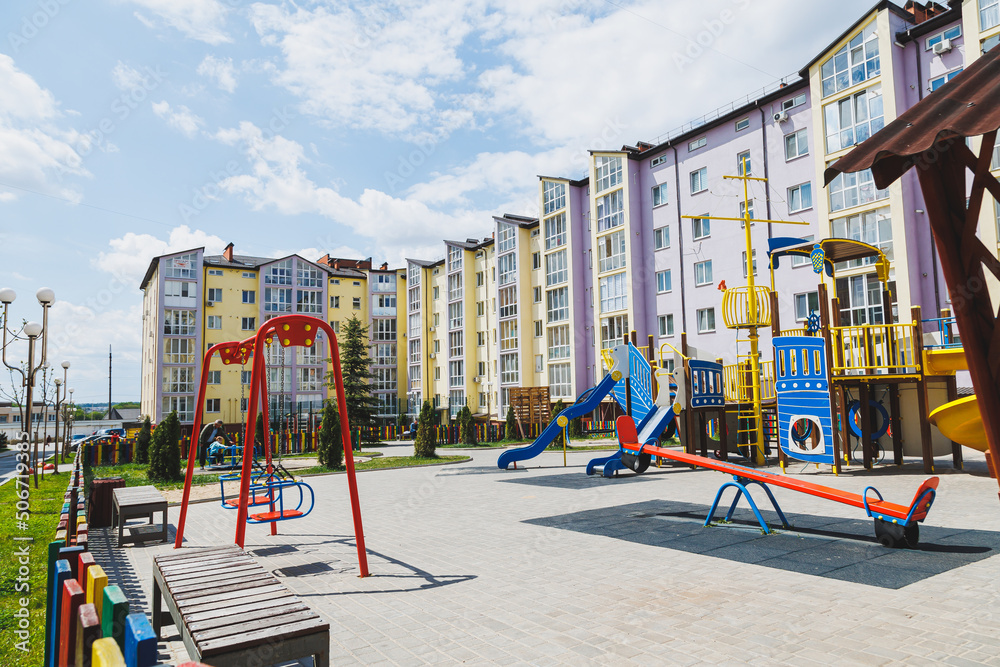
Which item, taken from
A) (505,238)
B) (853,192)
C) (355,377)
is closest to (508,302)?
(505,238)

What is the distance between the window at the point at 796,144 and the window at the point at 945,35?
5.82m

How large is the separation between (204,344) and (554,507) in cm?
5032

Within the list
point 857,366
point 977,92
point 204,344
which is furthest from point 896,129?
point 204,344

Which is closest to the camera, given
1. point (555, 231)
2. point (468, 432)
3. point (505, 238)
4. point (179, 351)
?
point (468, 432)

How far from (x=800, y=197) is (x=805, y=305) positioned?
5157 millimetres

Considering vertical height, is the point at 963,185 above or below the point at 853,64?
below

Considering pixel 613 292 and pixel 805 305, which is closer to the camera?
pixel 805 305

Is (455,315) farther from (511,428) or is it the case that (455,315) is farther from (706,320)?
(706,320)

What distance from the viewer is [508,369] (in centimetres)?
4912

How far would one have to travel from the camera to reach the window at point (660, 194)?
3772 cm

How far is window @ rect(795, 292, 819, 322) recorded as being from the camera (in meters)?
29.0

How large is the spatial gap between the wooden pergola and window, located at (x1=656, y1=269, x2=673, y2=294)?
1374 inches

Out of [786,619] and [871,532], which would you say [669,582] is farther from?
[871,532]

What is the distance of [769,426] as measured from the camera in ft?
78.9
